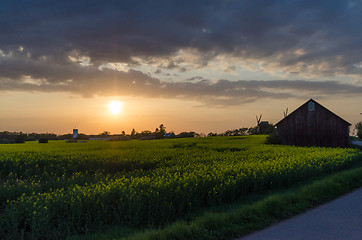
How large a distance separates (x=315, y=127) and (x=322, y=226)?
4638 centimetres

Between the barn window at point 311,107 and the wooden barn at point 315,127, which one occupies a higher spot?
the barn window at point 311,107

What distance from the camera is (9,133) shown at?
96.8 meters

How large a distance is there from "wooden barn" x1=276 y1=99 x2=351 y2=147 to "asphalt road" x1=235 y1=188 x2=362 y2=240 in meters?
42.7

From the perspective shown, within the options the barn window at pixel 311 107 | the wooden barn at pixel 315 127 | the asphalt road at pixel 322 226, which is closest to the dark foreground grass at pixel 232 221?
the asphalt road at pixel 322 226

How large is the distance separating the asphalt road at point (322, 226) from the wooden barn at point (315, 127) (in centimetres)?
4269

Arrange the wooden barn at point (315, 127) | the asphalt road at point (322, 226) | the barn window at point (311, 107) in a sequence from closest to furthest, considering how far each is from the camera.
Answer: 1. the asphalt road at point (322, 226)
2. the wooden barn at point (315, 127)
3. the barn window at point (311, 107)

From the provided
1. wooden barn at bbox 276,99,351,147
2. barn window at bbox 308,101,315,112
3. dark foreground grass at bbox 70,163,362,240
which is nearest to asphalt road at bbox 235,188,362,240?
dark foreground grass at bbox 70,163,362,240

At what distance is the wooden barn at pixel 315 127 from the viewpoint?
5131 centimetres

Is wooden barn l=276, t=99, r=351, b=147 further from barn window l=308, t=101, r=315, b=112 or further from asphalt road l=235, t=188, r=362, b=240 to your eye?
asphalt road l=235, t=188, r=362, b=240

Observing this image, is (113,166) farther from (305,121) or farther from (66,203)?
(305,121)

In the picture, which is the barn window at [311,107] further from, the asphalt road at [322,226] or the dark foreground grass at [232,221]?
the asphalt road at [322,226]

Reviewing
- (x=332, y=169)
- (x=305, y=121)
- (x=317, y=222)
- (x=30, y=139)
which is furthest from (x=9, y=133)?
(x=317, y=222)

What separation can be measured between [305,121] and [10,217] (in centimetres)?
4970

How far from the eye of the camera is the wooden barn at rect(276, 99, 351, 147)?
168ft
